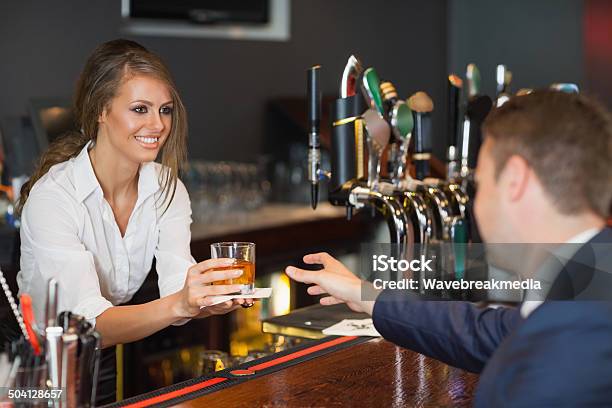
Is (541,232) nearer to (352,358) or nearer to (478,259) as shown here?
(352,358)

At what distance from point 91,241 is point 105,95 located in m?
0.36

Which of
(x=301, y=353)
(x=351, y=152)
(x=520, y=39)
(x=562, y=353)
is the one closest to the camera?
(x=562, y=353)

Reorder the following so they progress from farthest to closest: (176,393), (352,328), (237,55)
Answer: (237,55), (352,328), (176,393)

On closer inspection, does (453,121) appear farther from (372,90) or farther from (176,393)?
(176,393)

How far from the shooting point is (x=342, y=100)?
8.04 ft

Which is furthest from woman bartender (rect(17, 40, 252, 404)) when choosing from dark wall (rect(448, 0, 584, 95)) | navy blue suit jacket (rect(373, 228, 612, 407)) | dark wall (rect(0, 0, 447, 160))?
dark wall (rect(448, 0, 584, 95))

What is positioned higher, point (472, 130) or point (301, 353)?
point (472, 130)

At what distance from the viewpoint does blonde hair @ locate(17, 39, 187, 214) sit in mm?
2357

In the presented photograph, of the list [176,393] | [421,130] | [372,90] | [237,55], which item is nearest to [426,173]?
[421,130]

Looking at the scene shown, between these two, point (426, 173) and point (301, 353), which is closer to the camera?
point (301, 353)

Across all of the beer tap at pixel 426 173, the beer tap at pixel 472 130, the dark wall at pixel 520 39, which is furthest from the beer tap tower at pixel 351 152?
the dark wall at pixel 520 39

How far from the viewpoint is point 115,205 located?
246 centimetres

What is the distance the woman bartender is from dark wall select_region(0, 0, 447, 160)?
1727 millimetres

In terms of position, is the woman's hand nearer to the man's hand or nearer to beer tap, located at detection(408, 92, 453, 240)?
the man's hand
